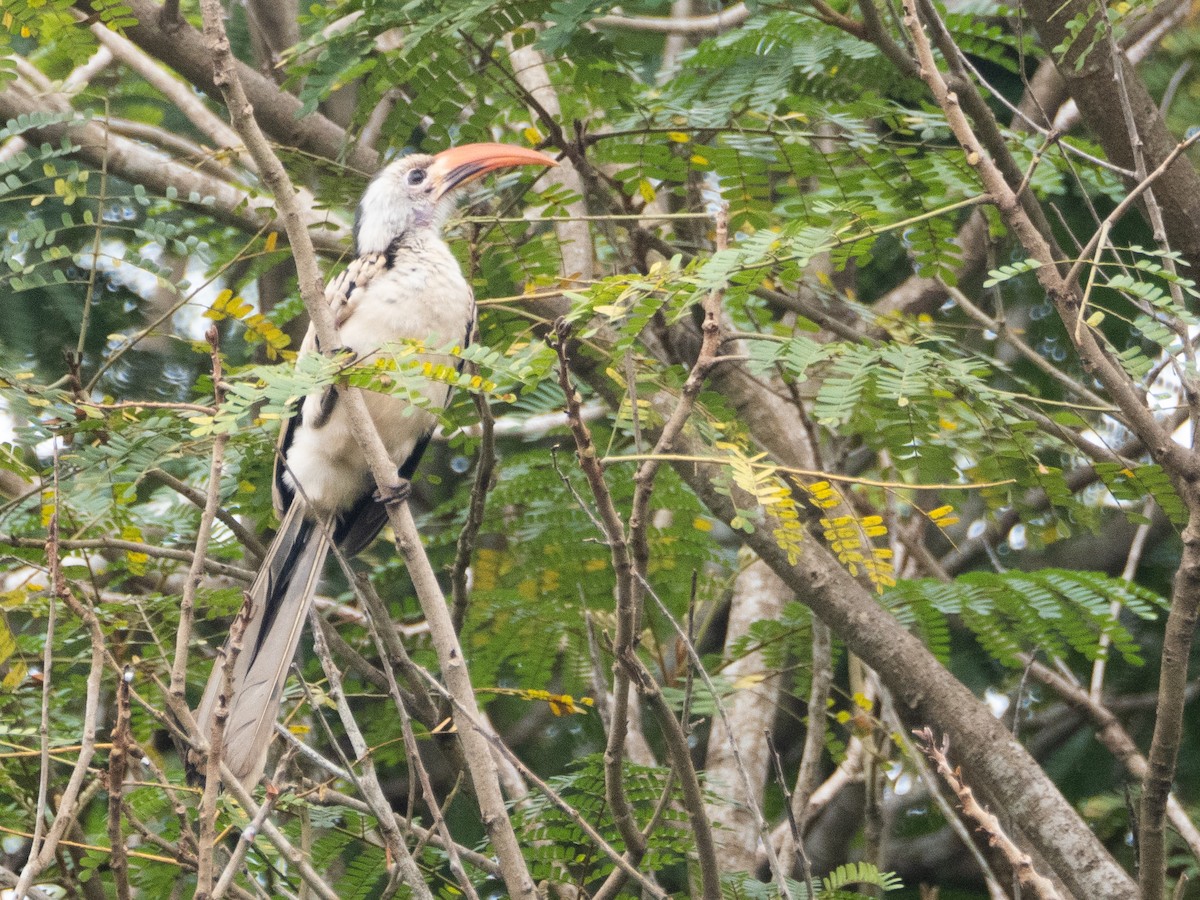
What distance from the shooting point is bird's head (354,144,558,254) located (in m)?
3.64

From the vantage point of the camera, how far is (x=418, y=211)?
372 cm

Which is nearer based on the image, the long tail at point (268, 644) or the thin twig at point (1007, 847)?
the thin twig at point (1007, 847)

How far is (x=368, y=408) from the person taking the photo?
139 inches

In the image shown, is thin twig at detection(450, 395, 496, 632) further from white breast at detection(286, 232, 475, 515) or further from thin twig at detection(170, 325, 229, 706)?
thin twig at detection(170, 325, 229, 706)

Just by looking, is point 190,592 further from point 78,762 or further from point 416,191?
point 416,191

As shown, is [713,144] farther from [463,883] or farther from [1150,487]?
[463,883]

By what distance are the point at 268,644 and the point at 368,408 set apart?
770 mm

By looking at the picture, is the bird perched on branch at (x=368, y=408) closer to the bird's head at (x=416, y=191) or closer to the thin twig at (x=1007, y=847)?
the bird's head at (x=416, y=191)

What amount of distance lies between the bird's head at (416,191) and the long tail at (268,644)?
0.86 meters

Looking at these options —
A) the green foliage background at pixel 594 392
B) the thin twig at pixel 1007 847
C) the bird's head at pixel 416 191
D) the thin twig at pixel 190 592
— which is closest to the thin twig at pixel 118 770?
the thin twig at pixel 190 592

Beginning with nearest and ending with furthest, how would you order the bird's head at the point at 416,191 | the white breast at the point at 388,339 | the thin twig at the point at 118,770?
the thin twig at the point at 118,770
the white breast at the point at 388,339
the bird's head at the point at 416,191

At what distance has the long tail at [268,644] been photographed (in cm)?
277

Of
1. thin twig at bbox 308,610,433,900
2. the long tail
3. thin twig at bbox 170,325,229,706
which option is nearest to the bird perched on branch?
the long tail

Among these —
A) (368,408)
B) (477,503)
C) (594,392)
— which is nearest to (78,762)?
(477,503)
